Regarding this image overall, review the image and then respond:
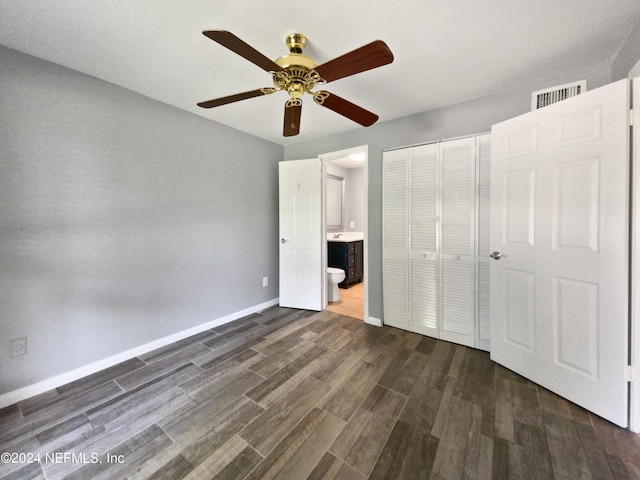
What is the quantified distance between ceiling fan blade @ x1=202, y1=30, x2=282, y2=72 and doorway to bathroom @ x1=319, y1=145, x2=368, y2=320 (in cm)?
184

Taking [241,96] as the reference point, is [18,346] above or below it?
below

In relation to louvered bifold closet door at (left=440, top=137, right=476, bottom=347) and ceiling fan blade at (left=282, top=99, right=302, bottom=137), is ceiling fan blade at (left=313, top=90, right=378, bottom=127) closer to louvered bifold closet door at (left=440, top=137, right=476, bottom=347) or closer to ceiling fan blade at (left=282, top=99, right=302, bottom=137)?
ceiling fan blade at (left=282, top=99, right=302, bottom=137)

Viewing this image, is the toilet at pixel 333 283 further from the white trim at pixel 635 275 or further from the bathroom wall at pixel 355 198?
the white trim at pixel 635 275

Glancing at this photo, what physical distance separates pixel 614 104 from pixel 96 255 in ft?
12.0

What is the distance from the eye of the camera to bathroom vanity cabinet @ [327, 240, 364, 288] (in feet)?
14.5

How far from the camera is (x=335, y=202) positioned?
5.21 meters

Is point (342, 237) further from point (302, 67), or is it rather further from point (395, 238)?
point (302, 67)

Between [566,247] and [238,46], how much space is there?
7.42 ft

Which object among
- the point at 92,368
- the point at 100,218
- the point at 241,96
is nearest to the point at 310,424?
the point at 92,368

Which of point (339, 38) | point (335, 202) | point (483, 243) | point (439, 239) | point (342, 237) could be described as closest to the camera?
point (339, 38)

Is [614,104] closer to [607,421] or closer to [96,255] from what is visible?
[607,421]

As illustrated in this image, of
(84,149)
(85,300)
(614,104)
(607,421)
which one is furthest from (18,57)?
(607,421)

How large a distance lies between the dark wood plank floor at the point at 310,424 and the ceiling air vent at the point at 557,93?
207 cm

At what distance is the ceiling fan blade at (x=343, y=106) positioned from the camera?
→ 155 cm
